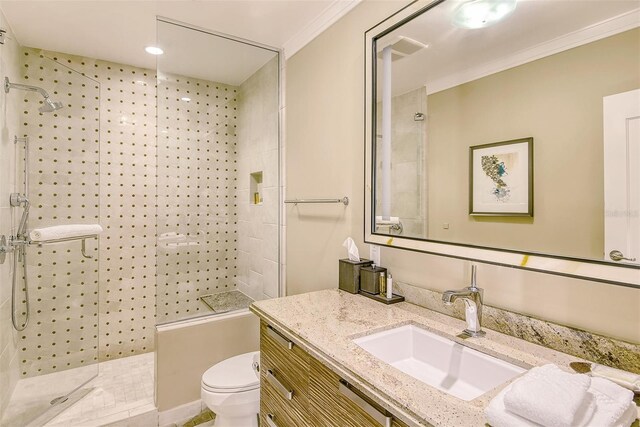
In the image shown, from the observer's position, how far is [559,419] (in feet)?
1.96

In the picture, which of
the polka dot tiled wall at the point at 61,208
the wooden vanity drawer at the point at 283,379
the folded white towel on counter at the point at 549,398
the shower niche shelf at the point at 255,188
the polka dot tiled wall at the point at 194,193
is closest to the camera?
the folded white towel on counter at the point at 549,398

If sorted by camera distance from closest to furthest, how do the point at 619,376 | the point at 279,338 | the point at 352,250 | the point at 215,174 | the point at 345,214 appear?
the point at 619,376 → the point at 279,338 → the point at 352,250 → the point at 345,214 → the point at 215,174

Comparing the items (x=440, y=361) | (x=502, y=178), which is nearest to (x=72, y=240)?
(x=440, y=361)

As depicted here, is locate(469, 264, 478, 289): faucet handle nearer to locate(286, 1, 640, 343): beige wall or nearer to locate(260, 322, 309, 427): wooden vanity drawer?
locate(286, 1, 640, 343): beige wall

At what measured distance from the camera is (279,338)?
1.34 metres

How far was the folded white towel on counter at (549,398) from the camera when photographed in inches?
23.9

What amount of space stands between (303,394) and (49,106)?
93.3 inches

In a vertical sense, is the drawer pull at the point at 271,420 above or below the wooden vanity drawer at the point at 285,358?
below

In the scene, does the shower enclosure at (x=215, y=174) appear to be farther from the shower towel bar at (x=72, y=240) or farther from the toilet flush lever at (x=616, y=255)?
the toilet flush lever at (x=616, y=255)

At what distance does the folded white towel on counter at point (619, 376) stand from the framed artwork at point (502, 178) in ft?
1.49

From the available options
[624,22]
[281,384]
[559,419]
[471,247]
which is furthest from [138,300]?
[624,22]

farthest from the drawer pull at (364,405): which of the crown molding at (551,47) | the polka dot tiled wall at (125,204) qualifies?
the polka dot tiled wall at (125,204)

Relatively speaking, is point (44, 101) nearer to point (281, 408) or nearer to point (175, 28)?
point (175, 28)

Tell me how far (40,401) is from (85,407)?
246 millimetres
